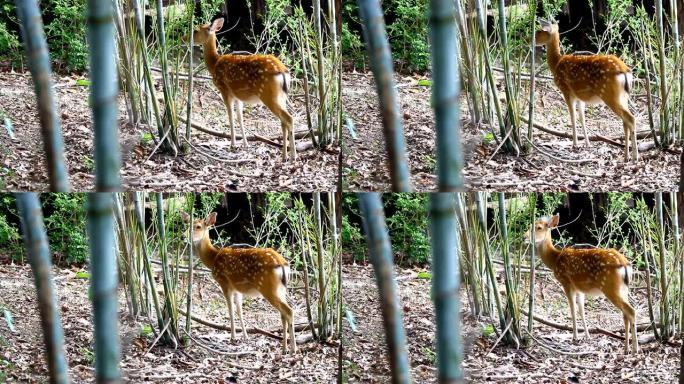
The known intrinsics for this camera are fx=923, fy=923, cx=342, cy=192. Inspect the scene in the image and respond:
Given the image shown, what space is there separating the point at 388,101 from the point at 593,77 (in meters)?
0.81

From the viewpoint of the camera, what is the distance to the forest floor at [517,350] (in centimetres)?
366

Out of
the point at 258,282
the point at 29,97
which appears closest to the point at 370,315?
the point at 258,282

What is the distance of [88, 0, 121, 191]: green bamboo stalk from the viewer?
3.41 meters

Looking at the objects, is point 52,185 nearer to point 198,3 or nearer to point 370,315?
point 198,3

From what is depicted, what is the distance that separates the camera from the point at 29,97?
3.56 meters

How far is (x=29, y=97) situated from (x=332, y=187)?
4.01 ft

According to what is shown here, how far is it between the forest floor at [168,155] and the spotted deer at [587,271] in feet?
2.88

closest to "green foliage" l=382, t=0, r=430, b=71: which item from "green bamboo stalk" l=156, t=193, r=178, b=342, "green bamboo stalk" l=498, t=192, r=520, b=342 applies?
"green bamboo stalk" l=498, t=192, r=520, b=342

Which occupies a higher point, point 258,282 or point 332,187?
point 332,187

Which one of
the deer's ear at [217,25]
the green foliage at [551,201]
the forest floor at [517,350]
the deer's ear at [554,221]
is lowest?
the forest floor at [517,350]

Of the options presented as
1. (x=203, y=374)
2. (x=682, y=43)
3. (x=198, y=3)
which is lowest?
(x=203, y=374)

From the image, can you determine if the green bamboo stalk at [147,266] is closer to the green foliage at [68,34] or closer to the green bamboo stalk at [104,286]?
the green bamboo stalk at [104,286]

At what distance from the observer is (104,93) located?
349cm

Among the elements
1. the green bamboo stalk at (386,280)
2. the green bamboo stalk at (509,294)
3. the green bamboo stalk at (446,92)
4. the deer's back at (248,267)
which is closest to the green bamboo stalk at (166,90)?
the deer's back at (248,267)
